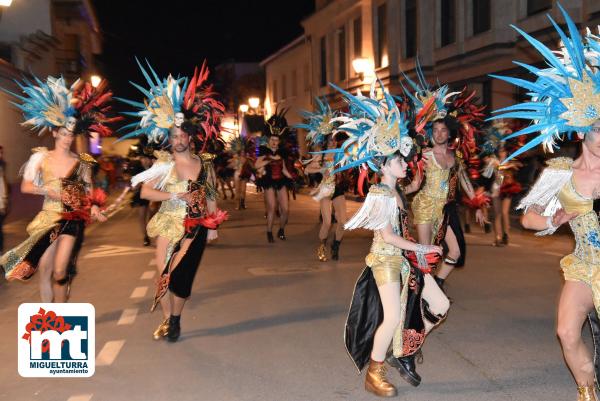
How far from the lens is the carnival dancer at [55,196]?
671 centimetres

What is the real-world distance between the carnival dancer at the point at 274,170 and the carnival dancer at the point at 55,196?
22.2 ft

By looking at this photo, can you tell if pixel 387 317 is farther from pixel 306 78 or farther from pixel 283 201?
pixel 306 78

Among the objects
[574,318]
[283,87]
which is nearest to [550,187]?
[574,318]

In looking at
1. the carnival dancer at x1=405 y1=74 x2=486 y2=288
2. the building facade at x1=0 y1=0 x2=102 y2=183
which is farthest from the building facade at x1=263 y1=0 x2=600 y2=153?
the carnival dancer at x1=405 y1=74 x2=486 y2=288

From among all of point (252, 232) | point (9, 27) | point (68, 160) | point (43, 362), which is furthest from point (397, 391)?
point (9, 27)

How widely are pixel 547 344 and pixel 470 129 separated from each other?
2724mm

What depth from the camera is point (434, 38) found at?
86.6 ft

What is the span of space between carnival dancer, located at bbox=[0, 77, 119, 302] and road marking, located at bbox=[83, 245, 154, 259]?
5659 mm

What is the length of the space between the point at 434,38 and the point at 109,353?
73.2ft

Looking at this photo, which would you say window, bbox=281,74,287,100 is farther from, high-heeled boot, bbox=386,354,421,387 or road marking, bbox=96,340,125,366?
high-heeled boot, bbox=386,354,421,387

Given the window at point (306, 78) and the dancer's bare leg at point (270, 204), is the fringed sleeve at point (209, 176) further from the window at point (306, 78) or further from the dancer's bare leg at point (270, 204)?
the window at point (306, 78)

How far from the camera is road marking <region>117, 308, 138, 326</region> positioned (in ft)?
24.6

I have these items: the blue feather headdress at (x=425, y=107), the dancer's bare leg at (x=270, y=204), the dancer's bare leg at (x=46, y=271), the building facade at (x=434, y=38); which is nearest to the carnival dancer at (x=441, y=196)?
the blue feather headdress at (x=425, y=107)

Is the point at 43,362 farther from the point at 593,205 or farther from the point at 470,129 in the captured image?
the point at 470,129
